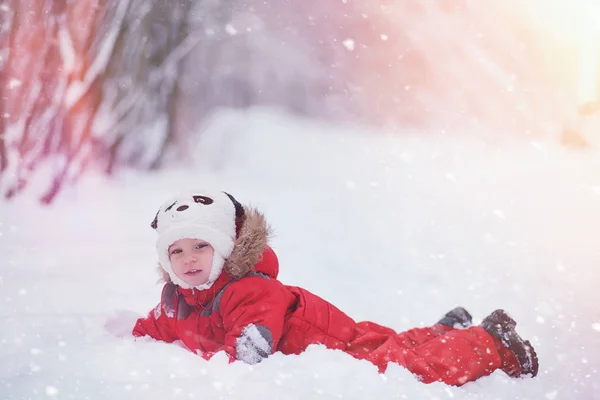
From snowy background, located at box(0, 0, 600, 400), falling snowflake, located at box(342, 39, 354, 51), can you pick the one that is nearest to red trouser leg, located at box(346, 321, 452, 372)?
snowy background, located at box(0, 0, 600, 400)

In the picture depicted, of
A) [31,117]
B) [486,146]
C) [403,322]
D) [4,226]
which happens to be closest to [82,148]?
[31,117]

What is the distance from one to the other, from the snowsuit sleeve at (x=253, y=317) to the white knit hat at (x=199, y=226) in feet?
0.30

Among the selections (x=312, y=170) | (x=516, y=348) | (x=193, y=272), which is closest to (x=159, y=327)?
(x=193, y=272)

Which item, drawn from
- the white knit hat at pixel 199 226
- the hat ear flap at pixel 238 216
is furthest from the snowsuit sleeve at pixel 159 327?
the hat ear flap at pixel 238 216

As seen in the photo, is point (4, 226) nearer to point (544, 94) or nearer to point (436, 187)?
point (436, 187)

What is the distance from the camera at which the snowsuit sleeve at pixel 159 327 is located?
1.52 meters

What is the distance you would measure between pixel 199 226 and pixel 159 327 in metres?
0.31

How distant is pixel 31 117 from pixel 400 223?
1.85 metres

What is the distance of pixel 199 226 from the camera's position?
4.72ft

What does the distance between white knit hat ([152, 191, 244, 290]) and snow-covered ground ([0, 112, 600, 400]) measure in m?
0.22

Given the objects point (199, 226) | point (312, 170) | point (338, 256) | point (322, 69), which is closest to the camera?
point (199, 226)

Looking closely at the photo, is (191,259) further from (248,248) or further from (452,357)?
(452,357)

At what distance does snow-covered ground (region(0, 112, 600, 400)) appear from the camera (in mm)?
1181

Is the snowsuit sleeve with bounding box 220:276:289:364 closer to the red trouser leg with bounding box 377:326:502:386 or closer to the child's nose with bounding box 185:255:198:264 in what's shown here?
the child's nose with bounding box 185:255:198:264
